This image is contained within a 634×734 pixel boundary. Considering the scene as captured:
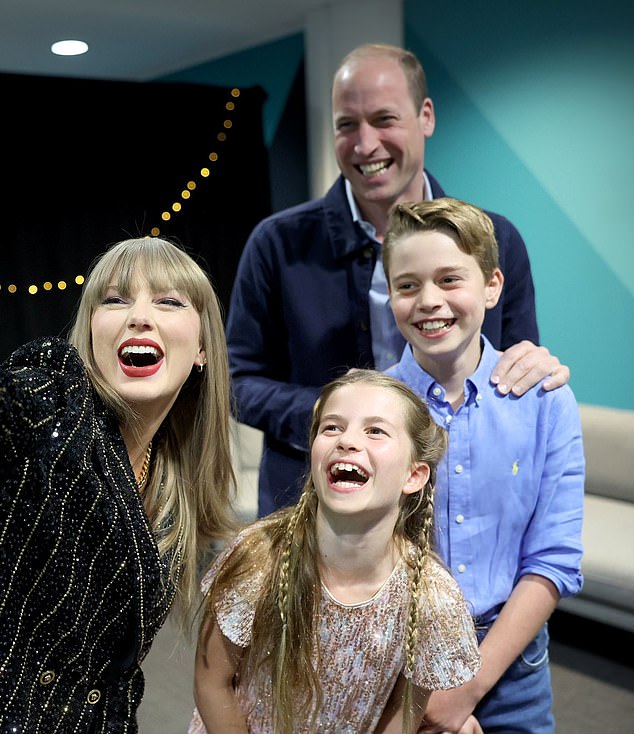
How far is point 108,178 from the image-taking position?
206 inches

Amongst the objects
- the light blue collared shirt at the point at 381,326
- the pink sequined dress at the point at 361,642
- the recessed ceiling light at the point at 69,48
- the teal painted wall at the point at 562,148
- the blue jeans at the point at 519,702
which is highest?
the recessed ceiling light at the point at 69,48

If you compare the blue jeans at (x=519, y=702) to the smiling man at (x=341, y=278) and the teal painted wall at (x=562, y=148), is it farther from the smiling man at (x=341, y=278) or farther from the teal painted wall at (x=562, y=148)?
the teal painted wall at (x=562, y=148)

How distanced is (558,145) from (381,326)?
2.62 metres

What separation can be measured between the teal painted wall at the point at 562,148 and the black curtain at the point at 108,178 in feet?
5.36

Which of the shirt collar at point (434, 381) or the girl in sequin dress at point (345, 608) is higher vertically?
the shirt collar at point (434, 381)

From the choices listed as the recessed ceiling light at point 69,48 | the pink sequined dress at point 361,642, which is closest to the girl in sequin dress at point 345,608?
the pink sequined dress at point 361,642

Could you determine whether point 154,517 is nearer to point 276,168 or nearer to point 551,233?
point 551,233

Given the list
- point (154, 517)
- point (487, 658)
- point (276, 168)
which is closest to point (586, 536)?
point (487, 658)

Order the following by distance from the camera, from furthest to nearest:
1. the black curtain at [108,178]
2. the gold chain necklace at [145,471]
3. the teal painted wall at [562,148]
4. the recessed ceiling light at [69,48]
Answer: the recessed ceiling light at [69,48] < the black curtain at [108,178] < the teal painted wall at [562,148] < the gold chain necklace at [145,471]

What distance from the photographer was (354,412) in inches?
53.4

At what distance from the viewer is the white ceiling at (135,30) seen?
4516 mm

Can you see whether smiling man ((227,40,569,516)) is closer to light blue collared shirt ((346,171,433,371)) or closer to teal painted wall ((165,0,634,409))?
light blue collared shirt ((346,171,433,371))

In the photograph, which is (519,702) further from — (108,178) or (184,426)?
(108,178)

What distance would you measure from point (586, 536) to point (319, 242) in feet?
7.08
